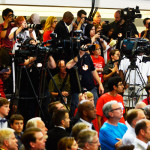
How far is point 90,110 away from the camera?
7.48 m

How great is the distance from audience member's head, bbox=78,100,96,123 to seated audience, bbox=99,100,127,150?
0.19 m

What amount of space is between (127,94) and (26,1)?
348 cm

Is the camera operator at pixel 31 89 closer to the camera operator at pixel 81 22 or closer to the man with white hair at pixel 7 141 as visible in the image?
the camera operator at pixel 81 22

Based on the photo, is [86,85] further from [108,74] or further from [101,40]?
[101,40]

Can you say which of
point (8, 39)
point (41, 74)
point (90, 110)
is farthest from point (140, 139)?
point (8, 39)

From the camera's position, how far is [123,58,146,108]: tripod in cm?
933

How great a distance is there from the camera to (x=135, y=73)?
9.18 meters

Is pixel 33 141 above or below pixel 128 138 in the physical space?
above

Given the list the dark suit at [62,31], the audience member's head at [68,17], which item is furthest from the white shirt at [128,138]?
the audience member's head at [68,17]

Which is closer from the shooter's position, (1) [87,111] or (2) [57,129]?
(2) [57,129]

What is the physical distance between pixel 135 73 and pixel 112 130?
2.11 metres

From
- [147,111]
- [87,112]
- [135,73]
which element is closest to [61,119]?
[87,112]

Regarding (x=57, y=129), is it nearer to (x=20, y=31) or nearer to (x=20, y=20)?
(x=20, y=31)

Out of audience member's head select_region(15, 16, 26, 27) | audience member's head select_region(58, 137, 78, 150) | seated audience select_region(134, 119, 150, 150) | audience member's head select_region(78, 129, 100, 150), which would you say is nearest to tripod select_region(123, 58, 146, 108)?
audience member's head select_region(15, 16, 26, 27)
